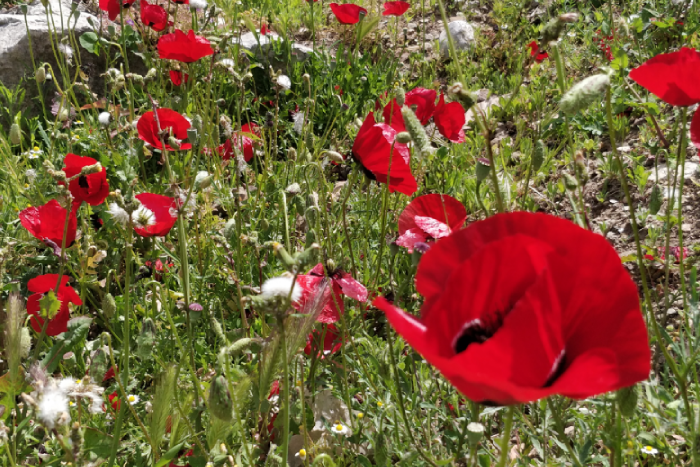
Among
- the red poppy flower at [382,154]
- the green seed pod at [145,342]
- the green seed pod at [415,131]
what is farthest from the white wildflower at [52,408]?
the red poppy flower at [382,154]

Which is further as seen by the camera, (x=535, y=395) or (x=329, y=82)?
(x=329, y=82)

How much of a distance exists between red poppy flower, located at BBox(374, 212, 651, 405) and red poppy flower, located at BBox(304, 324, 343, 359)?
0.99 meters

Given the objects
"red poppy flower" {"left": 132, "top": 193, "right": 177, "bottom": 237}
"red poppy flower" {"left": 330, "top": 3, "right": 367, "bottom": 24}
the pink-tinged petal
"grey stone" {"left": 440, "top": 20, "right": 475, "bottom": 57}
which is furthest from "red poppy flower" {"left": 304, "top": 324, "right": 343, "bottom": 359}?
"grey stone" {"left": 440, "top": 20, "right": 475, "bottom": 57}

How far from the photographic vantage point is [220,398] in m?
0.99

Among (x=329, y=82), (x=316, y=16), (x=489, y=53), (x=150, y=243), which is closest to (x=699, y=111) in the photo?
Answer: (x=150, y=243)

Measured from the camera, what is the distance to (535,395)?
0.50m

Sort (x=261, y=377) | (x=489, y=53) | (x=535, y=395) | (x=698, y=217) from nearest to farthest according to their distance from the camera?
1. (x=535, y=395)
2. (x=261, y=377)
3. (x=698, y=217)
4. (x=489, y=53)

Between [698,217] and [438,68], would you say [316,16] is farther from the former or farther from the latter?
[698,217]

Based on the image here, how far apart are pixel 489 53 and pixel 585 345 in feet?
14.3

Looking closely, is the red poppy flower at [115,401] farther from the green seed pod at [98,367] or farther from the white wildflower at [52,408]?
the white wildflower at [52,408]

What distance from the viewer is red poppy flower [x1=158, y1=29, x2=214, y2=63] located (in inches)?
86.3

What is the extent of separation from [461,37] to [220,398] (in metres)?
4.60

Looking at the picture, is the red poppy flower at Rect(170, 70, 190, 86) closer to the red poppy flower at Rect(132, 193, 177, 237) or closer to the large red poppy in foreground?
the red poppy flower at Rect(132, 193, 177, 237)

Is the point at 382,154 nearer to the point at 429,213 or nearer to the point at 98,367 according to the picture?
the point at 429,213
